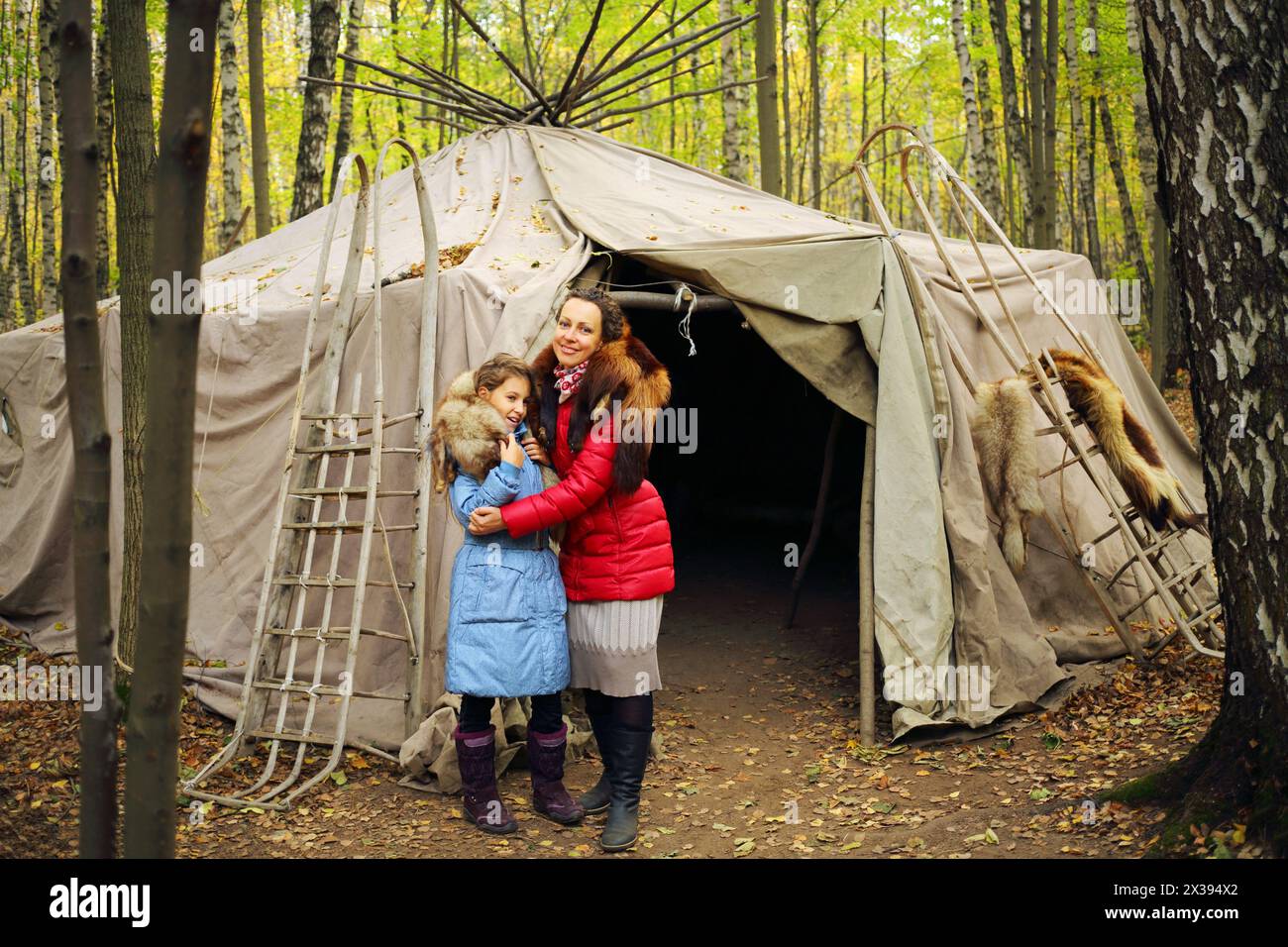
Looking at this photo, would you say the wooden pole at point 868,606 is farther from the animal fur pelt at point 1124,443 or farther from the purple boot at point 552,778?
the purple boot at point 552,778

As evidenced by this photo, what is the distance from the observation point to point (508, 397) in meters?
3.90

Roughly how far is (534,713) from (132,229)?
9.20 feet

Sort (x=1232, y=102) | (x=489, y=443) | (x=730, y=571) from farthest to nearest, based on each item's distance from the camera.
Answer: (x=730, y=571) → (x=489, y=443) → (x=1232, y=102)

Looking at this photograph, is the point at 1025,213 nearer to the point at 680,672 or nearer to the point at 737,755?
the point at 680,672

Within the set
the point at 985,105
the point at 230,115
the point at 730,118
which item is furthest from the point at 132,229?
the point at 985,105

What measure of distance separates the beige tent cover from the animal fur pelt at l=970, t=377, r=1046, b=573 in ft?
0.55

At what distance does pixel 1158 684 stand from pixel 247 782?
14.0 feet

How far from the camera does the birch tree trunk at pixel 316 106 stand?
9.68 m

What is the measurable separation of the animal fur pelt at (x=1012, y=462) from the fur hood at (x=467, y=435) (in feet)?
9.43

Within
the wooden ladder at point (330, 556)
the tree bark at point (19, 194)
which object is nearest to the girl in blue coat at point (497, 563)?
the wooden ladder at point (330, 556)

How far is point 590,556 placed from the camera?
12.8ft

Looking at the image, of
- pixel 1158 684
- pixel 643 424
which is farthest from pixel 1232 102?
pixel 1158 684

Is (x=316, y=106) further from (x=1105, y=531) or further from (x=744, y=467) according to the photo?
(x=1105, y=531)
